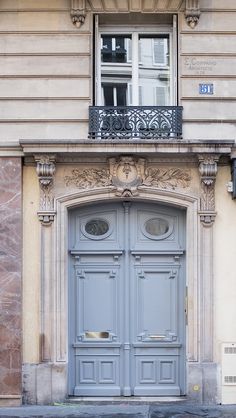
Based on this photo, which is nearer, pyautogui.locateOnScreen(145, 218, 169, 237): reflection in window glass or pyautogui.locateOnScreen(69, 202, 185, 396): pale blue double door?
pyautogui.locateOnScreen(69, 202, 185, 396): pale blue double door

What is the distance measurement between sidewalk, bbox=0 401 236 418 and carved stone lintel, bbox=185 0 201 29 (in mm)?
5586

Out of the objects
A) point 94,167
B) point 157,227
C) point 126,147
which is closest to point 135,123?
point 126,147

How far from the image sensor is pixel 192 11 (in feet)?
34.6

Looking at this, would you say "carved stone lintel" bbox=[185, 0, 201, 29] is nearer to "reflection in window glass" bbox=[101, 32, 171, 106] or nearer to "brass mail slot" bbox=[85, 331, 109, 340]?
"reflection in window glass" bbox=[101, 32, 171, 106]

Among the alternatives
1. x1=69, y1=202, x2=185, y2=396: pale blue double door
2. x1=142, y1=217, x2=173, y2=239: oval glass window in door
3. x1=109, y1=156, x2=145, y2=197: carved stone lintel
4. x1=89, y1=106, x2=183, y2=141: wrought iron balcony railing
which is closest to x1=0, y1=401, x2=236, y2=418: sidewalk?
x1=69, y1=202, x2=185, y2=396: pale blue double door

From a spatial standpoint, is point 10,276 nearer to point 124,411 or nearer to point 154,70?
point 124,411

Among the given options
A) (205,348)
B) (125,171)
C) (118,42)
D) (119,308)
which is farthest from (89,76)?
(205,348)

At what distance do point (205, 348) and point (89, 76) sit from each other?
4325mm

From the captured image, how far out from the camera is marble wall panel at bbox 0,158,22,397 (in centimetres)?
1046

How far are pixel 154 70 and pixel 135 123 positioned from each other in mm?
980

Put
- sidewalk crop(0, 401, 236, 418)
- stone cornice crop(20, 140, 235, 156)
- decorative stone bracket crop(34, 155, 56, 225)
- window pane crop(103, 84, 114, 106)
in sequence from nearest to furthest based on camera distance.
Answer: sidewalk crop(0, 401, 236, 418), stone cornice crop(20, 140, 235, 156), decorative stone bracket crop(34, 155, 56, 225), window pane crop(103, 84, 114, 106)

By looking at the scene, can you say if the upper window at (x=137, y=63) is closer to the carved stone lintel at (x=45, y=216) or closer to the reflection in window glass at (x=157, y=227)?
the reflection in window glass at (x=157, y=227)

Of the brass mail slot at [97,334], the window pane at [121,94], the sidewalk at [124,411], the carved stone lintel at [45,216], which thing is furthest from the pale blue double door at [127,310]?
the window pane at [121,94]

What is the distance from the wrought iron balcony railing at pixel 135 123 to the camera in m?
10.6
